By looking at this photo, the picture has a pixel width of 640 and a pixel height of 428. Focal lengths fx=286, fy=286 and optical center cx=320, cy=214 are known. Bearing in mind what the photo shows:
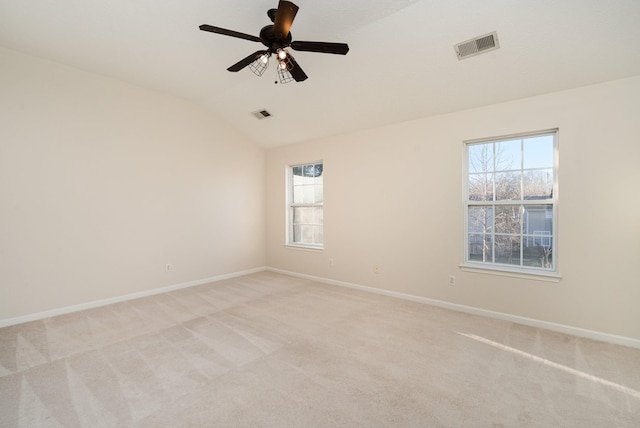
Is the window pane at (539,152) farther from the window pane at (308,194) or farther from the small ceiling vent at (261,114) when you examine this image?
the small ceiling vent at (261,114)

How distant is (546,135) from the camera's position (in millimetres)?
3230

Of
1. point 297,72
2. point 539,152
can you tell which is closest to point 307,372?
point 297,72

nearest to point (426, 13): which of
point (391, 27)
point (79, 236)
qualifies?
point (391, 27)

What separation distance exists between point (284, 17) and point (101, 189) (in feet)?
11.5

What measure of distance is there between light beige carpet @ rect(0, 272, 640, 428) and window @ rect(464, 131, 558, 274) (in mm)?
796

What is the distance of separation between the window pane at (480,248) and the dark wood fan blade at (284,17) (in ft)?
10.5

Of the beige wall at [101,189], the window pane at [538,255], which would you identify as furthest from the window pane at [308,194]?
the window pane at [538,255]

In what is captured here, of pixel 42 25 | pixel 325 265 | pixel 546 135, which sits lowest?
pixel 325 265

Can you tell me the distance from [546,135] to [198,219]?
16.8 feet

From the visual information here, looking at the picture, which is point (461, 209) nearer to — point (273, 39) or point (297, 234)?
point (273, 39)

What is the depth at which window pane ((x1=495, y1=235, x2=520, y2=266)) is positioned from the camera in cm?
341

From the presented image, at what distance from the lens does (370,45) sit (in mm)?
2938

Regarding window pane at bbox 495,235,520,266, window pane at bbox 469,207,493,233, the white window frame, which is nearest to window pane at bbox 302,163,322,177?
the white window frame

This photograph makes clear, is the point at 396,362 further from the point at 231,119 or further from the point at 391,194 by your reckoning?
the point at 231,119
